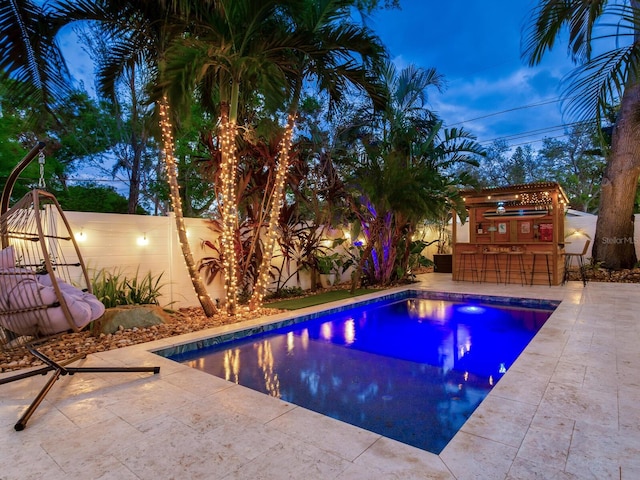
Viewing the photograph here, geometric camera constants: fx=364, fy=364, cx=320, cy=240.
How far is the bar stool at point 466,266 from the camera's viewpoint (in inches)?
394

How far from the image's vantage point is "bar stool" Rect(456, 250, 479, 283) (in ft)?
32.8

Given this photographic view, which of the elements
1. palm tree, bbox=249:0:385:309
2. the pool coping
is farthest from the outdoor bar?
palm tree, bbox=249:0:385:309

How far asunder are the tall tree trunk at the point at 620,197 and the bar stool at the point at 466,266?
3.43 metres

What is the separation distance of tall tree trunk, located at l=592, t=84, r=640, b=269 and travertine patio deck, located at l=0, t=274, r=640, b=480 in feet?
27.4

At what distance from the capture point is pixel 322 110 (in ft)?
33.4

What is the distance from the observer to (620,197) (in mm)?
9578

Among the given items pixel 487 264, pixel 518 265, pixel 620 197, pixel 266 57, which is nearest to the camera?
pixel 266 57

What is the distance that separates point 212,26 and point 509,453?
5.19m

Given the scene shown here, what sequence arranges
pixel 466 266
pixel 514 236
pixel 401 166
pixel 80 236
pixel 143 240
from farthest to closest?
pixel 514 236 → pixel 466 266 → pixel 401 166 → pixel 143 240 → pixel 80 236

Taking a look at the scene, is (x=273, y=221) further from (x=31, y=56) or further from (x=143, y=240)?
(x=31, y=56)

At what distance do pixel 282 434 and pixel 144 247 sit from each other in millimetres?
4568

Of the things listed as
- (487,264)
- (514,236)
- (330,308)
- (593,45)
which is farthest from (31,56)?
(514,236)

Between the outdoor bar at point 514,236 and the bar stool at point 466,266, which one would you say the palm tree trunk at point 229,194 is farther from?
the bar stool at point 466,266

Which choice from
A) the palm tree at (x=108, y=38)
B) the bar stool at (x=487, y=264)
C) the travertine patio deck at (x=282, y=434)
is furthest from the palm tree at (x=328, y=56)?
the bar stool at (x=487, y=264)
